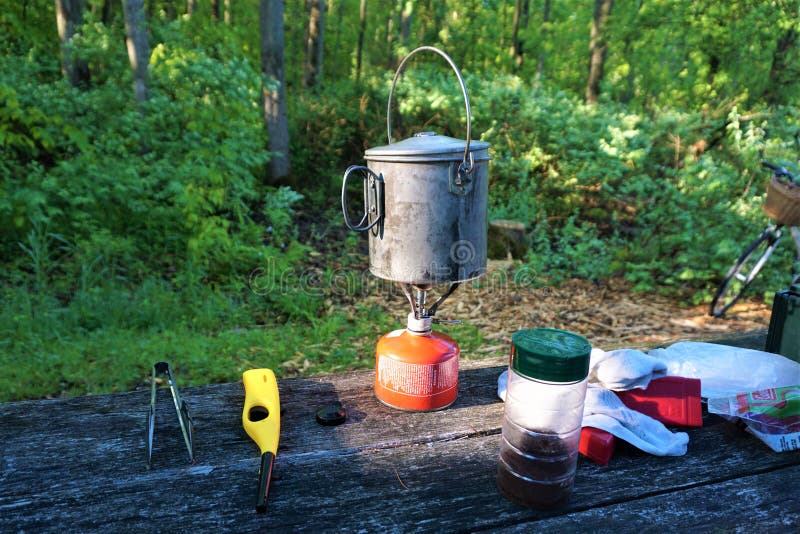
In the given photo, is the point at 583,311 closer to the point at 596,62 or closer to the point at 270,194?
the point at 270,194

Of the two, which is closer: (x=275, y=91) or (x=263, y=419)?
(x=263, y=419)

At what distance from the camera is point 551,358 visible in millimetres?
1127

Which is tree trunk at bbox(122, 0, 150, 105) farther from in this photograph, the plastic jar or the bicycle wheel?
the bicycle wheel

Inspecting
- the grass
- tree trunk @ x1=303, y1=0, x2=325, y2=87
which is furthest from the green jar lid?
tree trunk @ x1=303, y1=0, x2=325, y2=87

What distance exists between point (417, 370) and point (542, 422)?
473 millimetres

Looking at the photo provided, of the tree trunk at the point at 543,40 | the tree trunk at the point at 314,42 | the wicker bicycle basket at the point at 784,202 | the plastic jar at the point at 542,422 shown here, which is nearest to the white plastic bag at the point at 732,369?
the plastic jar at the point at 542,422

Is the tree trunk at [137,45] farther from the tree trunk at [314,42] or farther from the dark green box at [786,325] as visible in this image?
the tree trunk at [314,42]

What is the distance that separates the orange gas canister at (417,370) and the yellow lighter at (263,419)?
0.34 metres

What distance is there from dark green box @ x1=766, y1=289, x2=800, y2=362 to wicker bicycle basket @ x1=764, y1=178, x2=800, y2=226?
284 cm

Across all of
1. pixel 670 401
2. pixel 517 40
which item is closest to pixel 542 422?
pixel 670 401

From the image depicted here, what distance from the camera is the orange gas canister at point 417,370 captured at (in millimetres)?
1616

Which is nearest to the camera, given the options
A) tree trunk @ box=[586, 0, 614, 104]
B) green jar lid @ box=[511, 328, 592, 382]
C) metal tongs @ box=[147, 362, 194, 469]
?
green jar lid @ box=[511, 328, 592, 382]

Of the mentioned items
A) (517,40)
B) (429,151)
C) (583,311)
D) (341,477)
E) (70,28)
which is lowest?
(583,311)

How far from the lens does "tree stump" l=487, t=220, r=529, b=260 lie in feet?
21.6
